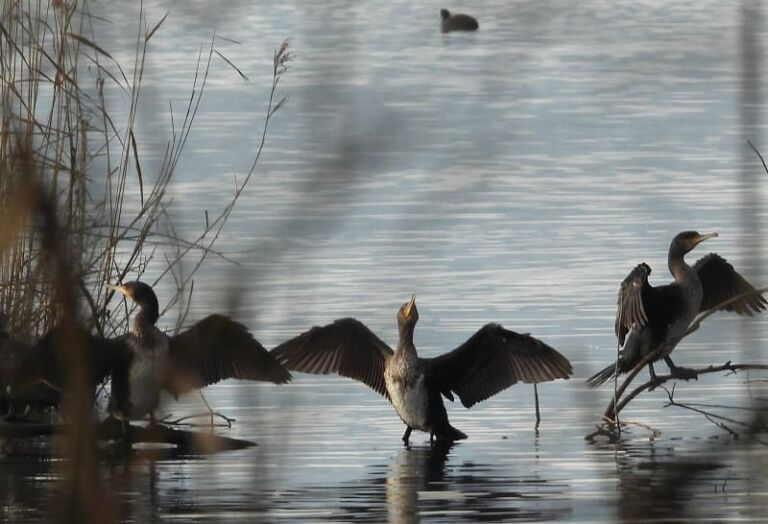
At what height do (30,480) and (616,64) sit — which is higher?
(616,64)

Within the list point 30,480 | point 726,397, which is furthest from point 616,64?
point 726,397

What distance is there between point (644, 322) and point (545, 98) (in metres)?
4.65

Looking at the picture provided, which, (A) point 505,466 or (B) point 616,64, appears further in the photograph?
(A) point 505,466

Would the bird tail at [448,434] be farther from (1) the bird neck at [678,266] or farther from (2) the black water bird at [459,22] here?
(2) the black water bird at [459,22]

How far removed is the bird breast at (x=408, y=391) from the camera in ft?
22.6

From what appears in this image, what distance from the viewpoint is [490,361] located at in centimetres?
711

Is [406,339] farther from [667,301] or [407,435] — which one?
[667,301]

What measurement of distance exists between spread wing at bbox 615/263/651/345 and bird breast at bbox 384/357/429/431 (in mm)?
800

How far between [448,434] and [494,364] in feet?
1.27

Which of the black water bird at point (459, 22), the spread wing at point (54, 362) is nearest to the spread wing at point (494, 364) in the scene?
the spread wing at point (54, 362)

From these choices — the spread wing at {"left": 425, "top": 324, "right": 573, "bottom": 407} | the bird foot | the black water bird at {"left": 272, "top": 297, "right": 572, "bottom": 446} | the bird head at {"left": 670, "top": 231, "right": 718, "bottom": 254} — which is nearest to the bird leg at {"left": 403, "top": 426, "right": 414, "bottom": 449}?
the black water bird at {"left": 272, "top": 297, "right": 572, "bottom": 446}

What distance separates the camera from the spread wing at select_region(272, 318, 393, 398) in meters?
7.26

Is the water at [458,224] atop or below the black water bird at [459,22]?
below

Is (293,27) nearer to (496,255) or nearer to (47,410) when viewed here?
(47,410)
